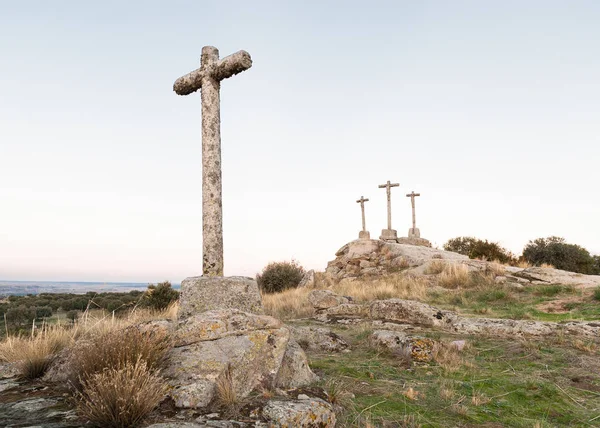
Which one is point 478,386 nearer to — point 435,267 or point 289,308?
point 289,308

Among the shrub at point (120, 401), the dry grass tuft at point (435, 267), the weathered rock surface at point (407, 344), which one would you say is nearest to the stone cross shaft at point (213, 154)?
the weathered rock surface at point (407, 344)

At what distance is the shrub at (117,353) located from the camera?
12.7ft

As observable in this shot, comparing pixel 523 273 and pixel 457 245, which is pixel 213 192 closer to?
pixel 523 273

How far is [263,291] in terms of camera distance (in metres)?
23.0

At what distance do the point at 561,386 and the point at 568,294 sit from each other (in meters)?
9.68

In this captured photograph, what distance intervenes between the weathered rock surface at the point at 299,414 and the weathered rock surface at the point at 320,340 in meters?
3.58

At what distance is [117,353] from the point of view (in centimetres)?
391

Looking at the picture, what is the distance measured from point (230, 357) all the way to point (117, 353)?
113 cm

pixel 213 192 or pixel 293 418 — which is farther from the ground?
pixel 213 192

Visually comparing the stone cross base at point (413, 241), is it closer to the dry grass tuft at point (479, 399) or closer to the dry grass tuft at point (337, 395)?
the dry grass tuft at point (479, 399)

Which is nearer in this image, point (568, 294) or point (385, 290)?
point (568, 294)

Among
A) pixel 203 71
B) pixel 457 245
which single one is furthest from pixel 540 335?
pixel 457 245

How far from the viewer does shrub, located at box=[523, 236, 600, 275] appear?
1195 inches

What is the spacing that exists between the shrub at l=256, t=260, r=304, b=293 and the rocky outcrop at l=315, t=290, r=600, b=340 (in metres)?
11.4
